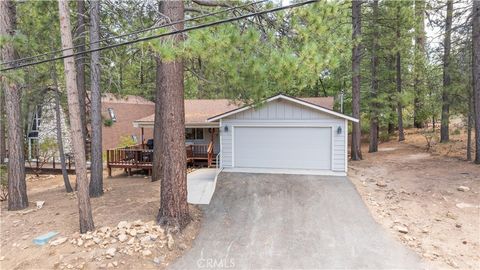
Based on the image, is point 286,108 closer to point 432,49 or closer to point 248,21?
point 248,21

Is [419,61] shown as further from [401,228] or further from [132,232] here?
[132,232]

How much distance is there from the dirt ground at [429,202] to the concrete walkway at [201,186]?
14.5 ft

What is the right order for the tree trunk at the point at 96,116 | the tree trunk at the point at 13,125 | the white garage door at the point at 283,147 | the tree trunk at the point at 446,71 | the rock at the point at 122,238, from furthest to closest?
the tree trunk at the point at 446,71, the white garage door at the point at 283,147, the tree trunk at the point at 96,116, the tree trunk at the point at 13,125, the rock at the point at 122,238

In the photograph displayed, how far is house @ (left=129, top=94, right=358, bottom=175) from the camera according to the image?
11.6 metres

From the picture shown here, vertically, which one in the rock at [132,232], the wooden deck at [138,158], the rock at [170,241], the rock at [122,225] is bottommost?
the rock at [170,241]

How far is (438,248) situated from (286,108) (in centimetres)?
690

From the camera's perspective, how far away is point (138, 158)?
14414 mm

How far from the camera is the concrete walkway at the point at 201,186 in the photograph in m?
9.14

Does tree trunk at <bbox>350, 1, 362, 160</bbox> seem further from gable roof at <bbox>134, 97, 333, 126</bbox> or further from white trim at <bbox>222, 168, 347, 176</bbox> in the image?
white trim at <bbox>222, 168, 347, 176</bbox>

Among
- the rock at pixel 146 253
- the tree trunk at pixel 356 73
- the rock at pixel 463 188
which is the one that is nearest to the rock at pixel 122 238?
the rock at pixel 146 253

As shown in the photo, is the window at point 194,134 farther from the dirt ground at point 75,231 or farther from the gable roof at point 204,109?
the dirt ground at point 75,231

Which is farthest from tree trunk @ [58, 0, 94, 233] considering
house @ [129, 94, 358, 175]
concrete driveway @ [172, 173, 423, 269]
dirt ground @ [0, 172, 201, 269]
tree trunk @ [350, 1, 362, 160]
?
tree trunk @ [350, 1, 362, 160]

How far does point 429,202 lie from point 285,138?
5114mm

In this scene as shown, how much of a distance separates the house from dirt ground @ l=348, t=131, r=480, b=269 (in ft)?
4.22
